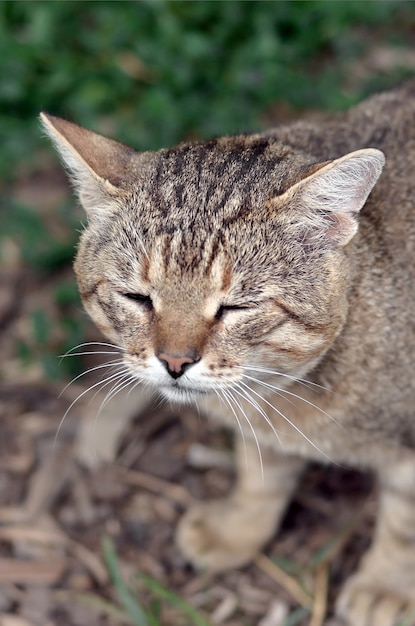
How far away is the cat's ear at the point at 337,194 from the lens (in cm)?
236

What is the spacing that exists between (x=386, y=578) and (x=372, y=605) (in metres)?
0.11

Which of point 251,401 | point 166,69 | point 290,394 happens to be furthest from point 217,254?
point 166,69

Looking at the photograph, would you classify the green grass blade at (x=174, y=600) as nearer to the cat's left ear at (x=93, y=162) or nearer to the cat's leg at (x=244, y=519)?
the cat's leg at (x=244, y=519)

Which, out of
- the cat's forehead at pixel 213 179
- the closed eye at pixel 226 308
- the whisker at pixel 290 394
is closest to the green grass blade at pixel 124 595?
the whisker at pixel 290 394

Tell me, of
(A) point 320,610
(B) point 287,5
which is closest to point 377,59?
(B) point 287,5

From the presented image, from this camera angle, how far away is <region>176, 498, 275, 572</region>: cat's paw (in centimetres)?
350

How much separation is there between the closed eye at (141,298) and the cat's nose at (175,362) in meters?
0.15

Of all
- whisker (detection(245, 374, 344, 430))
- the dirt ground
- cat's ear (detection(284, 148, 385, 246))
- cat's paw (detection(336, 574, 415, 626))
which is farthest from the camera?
the dirt ground

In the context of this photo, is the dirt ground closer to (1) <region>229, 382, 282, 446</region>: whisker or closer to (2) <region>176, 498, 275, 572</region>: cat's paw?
(2) <region>176, 498, 275, 572</region>: cat's paw

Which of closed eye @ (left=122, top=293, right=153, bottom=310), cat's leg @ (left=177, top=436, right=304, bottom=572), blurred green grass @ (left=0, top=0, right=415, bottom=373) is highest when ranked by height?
blurred green grass @ (left=0, top=0, right=415, bottom=373)

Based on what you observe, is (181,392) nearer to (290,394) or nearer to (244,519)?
(290,394)

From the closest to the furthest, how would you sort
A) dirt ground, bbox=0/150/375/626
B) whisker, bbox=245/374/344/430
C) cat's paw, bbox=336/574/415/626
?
1. whisker, bbox=245/374/344/430
2. cat's paw, bbox=336/574/415/626
3. dirt ground, bbox=0/150/375/626

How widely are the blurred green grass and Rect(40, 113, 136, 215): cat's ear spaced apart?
Answer: 166 centimetres

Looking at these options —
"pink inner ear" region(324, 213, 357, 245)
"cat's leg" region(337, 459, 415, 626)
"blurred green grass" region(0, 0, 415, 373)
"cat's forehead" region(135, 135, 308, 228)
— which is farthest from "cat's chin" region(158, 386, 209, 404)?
"blurred green grass" region(0, 0, 415, 373)
